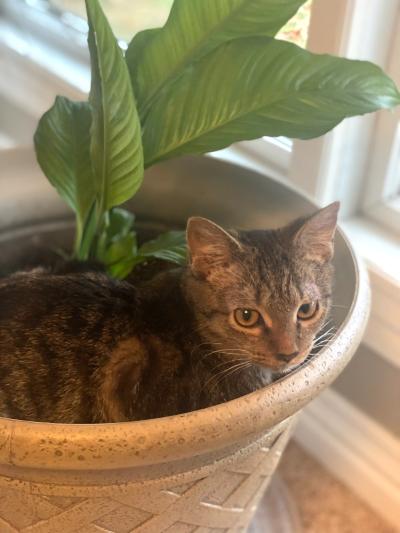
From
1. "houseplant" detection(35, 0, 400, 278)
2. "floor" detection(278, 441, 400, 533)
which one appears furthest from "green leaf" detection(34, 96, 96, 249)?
"floor" detection(278, 441, 400, 533)

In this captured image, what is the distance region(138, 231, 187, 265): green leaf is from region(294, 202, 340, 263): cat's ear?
0.15 metres

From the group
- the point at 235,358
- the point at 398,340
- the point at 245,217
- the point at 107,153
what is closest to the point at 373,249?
the point at 398,340

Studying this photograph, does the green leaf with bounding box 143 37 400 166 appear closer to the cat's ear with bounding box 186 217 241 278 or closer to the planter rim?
the cat's ear with bounding box 186 217 241 278

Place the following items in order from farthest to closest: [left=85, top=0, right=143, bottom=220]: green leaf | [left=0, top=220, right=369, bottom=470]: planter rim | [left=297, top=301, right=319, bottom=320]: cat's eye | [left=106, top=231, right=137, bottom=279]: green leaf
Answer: [left=106, top=231, right=137, bottom=279]: green leaf, [left=297, top=301, right=319, bottom=320]: cat's eye, [left=85, top=0, right=143, bottom=220]: green leaf, [left=0, top=220, right=369, bottom=470]: planter rim

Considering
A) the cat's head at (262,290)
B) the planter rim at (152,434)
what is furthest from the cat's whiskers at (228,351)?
the planter rim at (152,434)

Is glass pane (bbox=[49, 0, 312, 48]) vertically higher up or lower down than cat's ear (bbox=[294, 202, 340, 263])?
higher up

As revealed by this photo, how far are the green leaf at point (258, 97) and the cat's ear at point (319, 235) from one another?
0.09 meters

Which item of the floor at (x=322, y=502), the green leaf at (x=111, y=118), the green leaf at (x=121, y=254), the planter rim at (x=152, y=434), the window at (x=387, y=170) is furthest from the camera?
the floor at (x=322, y=502)

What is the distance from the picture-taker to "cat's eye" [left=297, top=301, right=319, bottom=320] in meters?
0.77

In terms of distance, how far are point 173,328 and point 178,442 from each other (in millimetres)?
204

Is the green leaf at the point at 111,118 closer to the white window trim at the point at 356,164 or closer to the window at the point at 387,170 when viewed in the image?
the white window trim at the point at 356,164

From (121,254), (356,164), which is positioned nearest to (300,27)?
(356,164)

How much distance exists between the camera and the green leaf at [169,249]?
32.9 inches

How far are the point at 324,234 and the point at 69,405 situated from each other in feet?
1.16
